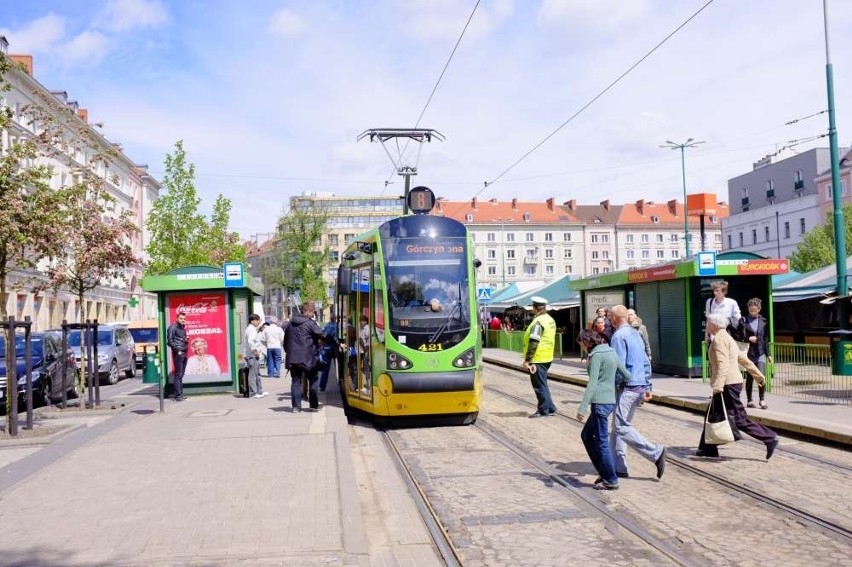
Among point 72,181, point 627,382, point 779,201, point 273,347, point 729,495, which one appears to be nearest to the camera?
point 729,495

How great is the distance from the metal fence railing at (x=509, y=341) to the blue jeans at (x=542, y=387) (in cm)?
1554

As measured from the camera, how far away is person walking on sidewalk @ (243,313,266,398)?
1736cm

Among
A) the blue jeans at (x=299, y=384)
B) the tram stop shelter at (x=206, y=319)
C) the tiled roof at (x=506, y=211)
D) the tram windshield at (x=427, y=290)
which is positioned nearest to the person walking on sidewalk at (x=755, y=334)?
the tram windshield at (x=427, y=290)

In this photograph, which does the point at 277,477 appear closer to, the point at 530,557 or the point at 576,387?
the point at 530,557

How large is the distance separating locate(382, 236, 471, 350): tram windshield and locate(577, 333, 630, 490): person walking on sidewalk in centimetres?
448

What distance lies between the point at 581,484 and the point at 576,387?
12093 millimetres

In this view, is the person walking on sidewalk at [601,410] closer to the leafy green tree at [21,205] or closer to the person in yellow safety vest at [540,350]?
the person in yellow safety vest at [540,350]

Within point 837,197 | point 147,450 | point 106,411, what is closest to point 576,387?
point 837,197

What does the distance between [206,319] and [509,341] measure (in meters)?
20.1

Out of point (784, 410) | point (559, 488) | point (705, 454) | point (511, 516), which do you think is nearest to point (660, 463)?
point (559, 488)

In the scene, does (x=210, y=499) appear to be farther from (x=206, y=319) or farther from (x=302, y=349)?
(x=206, y=319)

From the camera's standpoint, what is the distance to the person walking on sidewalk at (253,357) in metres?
17.4

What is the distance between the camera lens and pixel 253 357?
1725 centimetres

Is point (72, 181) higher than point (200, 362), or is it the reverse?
point (72, 181)
